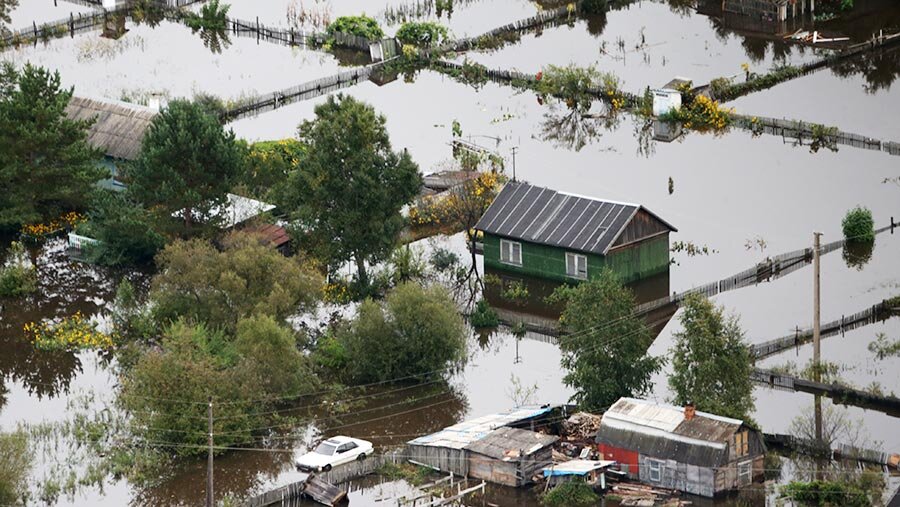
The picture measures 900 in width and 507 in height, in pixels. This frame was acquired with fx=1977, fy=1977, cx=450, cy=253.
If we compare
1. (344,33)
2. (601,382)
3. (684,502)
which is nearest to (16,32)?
(344,33)

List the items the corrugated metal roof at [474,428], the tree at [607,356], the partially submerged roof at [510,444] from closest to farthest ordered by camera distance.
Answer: the partially submerged roof at [510,444] < the corrugated metal roof at [474,428] < the tree at [607,356]

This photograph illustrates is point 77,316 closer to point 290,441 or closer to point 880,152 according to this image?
point 290,441

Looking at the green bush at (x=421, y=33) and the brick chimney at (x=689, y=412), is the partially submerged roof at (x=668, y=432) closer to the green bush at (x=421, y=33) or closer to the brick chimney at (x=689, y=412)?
the brick chimney at (x=689, y=412)

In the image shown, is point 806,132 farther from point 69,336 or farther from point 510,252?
point 69,336

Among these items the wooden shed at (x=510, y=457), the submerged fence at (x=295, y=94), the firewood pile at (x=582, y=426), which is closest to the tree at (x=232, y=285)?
the wooden shed at (x=510, y=457)

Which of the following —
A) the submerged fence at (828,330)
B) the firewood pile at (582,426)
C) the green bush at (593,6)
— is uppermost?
the green bush at (593,6)

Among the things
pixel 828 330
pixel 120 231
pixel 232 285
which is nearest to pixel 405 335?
pixel 232 285
